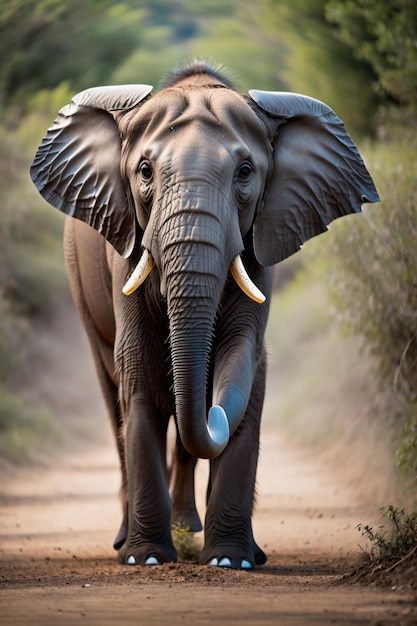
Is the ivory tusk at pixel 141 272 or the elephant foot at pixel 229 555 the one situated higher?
the ivory tusk at pixel 141 272

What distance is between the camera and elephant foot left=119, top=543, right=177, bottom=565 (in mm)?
9383

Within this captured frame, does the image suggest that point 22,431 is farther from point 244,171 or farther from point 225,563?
point 244,171

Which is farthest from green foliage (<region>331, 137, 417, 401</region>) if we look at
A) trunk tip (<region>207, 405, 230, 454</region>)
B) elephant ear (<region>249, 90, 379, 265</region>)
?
trunk tip (<region>207, 405, 230, 454</region>)

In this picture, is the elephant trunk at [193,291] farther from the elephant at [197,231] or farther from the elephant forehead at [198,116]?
the elephant forehead at [198,116]

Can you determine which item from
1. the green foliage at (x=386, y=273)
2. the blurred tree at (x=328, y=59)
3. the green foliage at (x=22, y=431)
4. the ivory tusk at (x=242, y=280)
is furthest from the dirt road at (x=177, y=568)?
the blurred tree at (x=328, y=59)

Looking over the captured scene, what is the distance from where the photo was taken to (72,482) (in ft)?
56.2

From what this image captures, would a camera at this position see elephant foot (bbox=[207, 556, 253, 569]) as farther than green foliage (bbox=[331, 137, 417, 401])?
No

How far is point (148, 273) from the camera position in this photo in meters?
8.69

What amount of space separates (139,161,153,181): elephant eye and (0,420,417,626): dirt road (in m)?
2.56

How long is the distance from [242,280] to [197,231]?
0.64 meters

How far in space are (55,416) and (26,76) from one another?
22.4ft

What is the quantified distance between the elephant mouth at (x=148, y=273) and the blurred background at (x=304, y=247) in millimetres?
2417

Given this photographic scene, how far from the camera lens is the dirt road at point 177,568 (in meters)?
6.64

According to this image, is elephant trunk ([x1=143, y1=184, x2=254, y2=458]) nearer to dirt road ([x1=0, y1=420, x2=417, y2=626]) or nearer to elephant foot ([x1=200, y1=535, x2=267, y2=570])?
dirt road ([x1=0, y1=420, x2=417, y2=626])
